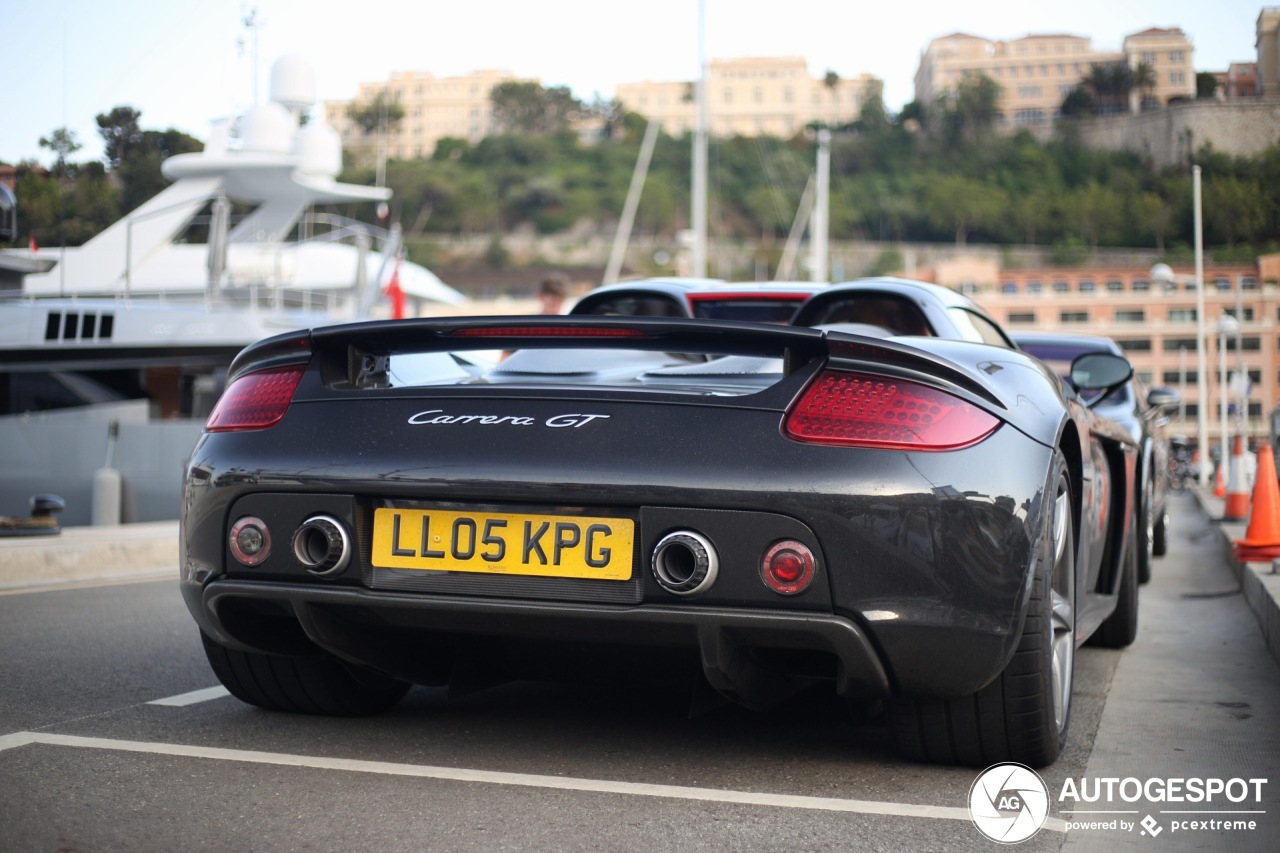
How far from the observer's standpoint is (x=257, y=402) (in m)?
3.07

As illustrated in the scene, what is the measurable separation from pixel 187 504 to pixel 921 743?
1.68 metres

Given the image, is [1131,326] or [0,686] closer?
[0,686]

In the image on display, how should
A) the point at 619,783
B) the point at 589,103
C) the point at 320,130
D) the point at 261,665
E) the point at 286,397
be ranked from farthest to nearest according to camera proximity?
A: the point at 589,103
the point at 320,130
the point at 261,665
the point at 286,397
the point at 619,783

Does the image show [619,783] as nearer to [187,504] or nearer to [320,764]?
[320,764]

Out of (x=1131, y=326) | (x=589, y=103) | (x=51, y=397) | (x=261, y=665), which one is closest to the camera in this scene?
(x=261, y=665)

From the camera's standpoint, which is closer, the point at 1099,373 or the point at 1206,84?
the point at 1099,373

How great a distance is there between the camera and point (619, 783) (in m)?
2.83

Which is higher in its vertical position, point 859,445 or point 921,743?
point 859,445

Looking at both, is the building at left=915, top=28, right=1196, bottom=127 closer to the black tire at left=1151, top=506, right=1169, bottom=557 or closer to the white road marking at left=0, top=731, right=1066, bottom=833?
the black tire at left=1151, top=506, right=1169, bottom=557

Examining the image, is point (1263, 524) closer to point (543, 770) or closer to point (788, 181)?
point (543, 770)

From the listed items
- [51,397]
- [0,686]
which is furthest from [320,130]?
[0,686]

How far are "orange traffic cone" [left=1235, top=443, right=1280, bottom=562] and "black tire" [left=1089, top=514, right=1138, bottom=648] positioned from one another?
2495 mm

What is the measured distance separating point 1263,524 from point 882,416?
556 centimetres

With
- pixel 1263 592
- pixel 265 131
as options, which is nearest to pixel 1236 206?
pixel 1263 592
